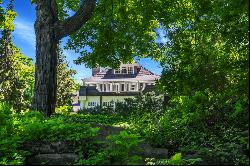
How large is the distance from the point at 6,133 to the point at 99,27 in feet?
55.6

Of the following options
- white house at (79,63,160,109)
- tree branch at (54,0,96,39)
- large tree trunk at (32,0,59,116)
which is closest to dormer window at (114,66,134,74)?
white house at (79,63,160,109)

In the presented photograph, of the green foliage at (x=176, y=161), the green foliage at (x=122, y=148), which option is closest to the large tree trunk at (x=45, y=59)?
the green foliage at (x=122, y=148)

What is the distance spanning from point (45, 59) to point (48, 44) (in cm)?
69

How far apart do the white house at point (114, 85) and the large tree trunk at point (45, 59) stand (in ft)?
176

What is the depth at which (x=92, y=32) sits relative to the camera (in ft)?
85.5

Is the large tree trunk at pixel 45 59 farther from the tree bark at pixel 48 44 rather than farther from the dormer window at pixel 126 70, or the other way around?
the dormer window at pixel 126 70

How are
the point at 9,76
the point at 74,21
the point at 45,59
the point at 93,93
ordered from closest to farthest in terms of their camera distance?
the point at 45,59 < the point at 74,21 < the point at 9,76 < the point at 93,93

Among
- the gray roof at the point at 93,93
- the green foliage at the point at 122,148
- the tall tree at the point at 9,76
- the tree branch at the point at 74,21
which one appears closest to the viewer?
the green foliage at the point at 122,148

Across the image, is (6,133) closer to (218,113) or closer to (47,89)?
(218,113)

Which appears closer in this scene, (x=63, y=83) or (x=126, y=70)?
(x=63, y=83)

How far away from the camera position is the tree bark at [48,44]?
17.9 metres

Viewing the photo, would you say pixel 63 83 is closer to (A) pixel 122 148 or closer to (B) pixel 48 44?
(B) pixel 48 44

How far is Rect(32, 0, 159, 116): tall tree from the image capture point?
711 inches

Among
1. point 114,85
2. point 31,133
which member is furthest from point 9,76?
point 31,133
